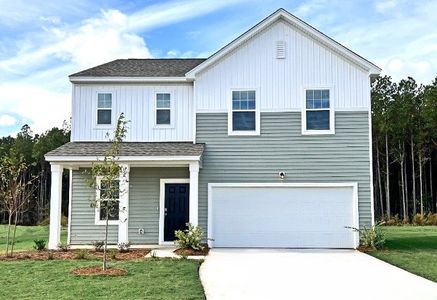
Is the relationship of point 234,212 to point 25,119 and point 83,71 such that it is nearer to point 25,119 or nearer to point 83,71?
point 83,71

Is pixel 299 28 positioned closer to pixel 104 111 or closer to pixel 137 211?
pixel 104 111

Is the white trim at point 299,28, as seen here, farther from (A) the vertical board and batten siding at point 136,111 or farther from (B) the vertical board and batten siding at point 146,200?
(B) the vertical board and batten siding at point 146,200

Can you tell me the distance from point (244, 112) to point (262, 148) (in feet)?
4.39

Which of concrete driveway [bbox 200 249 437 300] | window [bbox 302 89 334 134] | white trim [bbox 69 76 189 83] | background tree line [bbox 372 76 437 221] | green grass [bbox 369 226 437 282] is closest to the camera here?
concrete driveway [bbox 200 249 437 300]

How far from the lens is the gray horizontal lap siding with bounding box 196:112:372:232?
52.4 feet

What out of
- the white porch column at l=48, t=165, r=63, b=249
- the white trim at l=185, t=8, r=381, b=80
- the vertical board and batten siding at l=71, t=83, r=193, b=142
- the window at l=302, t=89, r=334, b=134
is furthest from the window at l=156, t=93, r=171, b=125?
the window at l=302, t=89, r=334, b=134

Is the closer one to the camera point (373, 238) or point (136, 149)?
point (373, 238)

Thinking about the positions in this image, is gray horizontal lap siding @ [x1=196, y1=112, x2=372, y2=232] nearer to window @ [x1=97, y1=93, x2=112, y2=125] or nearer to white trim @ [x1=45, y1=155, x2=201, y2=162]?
white trim @ [x1=45, y1=155, x2=201, y2=162]

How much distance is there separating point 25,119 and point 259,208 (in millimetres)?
35379

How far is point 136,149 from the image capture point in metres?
15.6

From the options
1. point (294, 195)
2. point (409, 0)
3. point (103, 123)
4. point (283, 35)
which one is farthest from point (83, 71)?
point (409, 0)

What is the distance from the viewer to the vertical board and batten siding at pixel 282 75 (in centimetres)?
1614

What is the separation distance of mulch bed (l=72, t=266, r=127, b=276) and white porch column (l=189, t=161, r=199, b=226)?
455 cm

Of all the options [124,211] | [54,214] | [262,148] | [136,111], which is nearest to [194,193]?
[124,211]
